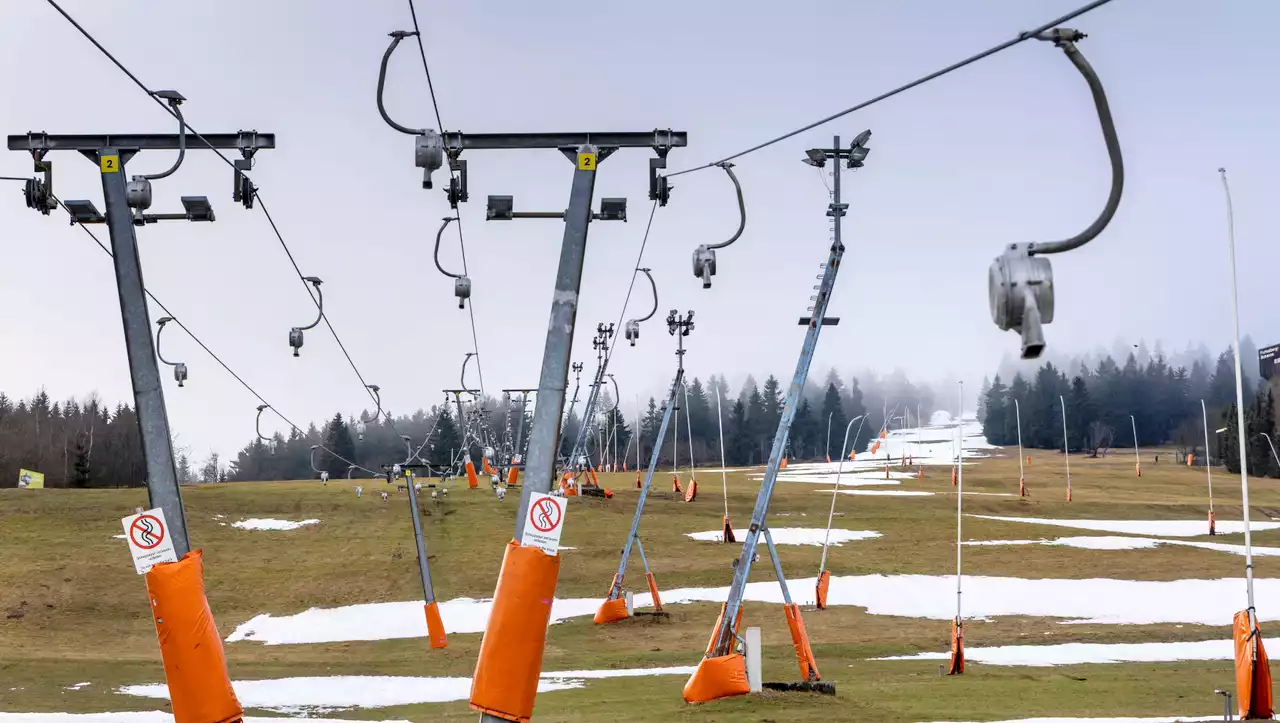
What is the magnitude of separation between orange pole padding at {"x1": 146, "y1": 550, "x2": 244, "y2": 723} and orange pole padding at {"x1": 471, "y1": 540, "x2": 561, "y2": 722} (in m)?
4.23

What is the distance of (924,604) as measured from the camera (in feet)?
140

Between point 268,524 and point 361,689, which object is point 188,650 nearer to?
point 361,689

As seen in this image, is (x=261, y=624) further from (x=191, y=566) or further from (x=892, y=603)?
(x=191, y=566)

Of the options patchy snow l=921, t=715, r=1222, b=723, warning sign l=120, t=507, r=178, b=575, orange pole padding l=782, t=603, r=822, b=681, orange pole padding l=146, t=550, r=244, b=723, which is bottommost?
patchy snow l=921, t=715, r=1222, b=723

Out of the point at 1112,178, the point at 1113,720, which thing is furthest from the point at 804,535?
the point at 1112,178

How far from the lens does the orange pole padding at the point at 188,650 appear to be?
1608 cm

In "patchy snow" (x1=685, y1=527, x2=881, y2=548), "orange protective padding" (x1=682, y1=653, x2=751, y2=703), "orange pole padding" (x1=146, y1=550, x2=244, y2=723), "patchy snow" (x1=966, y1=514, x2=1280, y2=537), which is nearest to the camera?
"orange pole padding" (x1=146, y1=550, x2=244, y2=723)

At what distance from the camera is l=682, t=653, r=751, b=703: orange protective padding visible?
21.7 metres

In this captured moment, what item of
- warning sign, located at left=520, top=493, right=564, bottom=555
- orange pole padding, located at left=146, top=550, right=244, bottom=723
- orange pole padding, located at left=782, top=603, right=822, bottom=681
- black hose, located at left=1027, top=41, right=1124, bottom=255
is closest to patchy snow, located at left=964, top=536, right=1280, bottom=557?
orange pole padding, located at left=782, top=603, right=822, bottom=681

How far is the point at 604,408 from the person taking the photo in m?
130

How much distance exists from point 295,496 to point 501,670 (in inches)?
2525

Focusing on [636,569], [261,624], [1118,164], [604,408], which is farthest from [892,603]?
[604,408]

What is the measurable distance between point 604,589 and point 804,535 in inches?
679

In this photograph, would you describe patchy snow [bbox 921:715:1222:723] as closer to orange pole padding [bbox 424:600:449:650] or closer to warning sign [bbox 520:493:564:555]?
warning sign [bbox 520:493:564:555]
